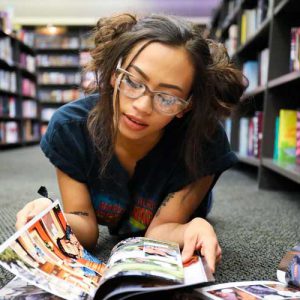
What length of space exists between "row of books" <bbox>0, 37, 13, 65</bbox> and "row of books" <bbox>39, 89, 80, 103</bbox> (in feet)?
7.43

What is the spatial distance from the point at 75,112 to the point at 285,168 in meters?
0.92

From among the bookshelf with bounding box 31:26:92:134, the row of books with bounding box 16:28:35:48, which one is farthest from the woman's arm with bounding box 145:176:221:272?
the bookshelf with bounding box 31:26:92:134

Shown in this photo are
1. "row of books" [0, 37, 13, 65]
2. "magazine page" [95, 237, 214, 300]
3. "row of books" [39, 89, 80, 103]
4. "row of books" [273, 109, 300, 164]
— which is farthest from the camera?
"row of books" [39, 89, 80, 103]

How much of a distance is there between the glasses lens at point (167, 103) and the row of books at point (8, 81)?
12.4ft

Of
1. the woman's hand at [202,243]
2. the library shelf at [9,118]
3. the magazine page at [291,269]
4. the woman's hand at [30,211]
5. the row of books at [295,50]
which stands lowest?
the library shelf at [9,118]

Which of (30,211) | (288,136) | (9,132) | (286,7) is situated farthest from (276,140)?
(9,132)

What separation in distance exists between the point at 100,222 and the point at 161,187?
0.18 metres

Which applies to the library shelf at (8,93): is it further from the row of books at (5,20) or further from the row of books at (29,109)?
the row of books at (5,20)

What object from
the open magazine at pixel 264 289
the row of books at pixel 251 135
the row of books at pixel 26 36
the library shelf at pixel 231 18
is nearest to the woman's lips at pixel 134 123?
the open magazine at pixel 264 289

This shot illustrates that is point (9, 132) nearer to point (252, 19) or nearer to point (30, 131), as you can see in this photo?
point (30, 131)

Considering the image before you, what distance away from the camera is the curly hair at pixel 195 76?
0.77 meters

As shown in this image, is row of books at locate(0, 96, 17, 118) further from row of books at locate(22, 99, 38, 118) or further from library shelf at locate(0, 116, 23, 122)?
row of books at locate(22, 99, 38, 118)

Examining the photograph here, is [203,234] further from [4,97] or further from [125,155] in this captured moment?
[4,97]

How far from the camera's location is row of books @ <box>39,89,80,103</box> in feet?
22.2
